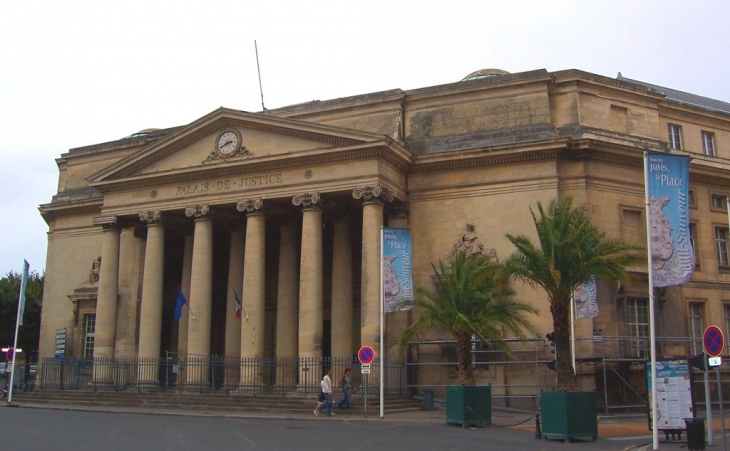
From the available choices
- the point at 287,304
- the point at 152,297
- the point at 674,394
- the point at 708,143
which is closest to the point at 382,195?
the point at 287,304

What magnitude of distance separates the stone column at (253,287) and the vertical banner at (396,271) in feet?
22.9

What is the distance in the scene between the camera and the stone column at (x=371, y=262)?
30312mm

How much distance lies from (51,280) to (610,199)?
31.1 meters

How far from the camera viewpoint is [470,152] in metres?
32.7

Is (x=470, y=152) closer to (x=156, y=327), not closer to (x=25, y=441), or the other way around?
(x=156, y=327)

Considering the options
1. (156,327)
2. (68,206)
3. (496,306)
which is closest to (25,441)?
(496,306)

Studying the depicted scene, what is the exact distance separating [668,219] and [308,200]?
54.3 feet

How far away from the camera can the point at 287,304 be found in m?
34.4

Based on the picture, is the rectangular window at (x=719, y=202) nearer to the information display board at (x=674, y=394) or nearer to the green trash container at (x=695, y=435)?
→ the information display board at (x=674, y=394)

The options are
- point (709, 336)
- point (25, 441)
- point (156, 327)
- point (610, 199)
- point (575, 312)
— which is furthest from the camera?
point (156, 327)

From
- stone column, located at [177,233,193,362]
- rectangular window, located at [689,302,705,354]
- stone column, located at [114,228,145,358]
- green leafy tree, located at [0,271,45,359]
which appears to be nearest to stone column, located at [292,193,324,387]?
stone column, located at [177,233,193,362]

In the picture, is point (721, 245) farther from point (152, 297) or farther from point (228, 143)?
point (152, 297)

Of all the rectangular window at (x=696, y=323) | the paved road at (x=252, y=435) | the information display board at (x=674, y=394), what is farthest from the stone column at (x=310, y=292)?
the rectangular window at (x=696, y=323)

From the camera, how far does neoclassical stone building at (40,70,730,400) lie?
31.7m
